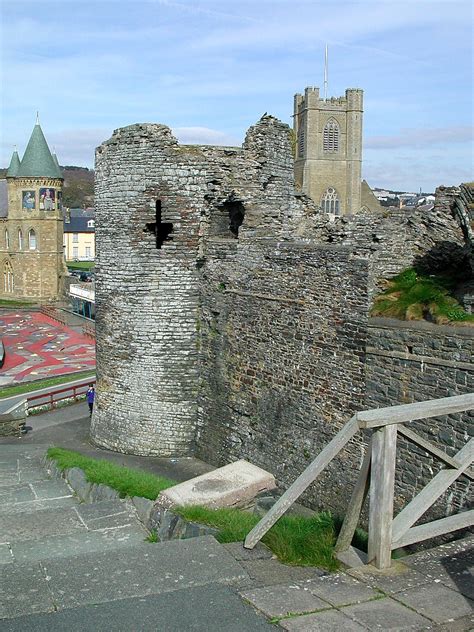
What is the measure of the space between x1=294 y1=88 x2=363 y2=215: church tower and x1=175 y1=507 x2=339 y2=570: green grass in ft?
261

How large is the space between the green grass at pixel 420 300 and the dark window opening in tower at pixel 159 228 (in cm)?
531

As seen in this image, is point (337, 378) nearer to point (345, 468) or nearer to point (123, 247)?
point (345, 468)

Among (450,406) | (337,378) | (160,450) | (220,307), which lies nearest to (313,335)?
(337,378)

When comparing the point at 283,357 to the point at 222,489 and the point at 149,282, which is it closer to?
the point at 149,282

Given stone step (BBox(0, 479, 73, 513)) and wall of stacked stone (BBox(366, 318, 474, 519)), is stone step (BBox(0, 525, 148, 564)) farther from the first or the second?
wall of stacked stone (BBox(366, 318, 474, 519))

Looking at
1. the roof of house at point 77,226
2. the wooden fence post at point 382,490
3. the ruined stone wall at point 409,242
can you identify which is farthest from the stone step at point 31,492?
the roof of house at point 77,226

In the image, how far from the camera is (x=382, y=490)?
5.22 meters

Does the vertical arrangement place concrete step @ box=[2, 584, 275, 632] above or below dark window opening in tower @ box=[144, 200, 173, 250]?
below

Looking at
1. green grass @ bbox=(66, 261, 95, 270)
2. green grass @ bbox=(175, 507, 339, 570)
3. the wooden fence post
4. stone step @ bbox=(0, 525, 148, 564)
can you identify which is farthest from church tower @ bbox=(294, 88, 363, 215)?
the wooden fence post

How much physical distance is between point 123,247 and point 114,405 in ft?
11.1

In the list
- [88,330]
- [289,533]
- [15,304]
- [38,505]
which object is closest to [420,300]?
[289,533]

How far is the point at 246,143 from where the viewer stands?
1492 cm

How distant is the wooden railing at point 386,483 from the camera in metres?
5.23

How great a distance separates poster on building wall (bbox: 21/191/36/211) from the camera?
60719 mm
